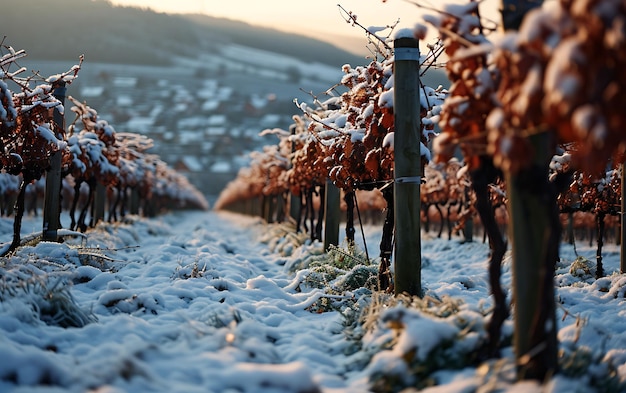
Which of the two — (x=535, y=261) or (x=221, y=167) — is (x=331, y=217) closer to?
(x=535, y=261)

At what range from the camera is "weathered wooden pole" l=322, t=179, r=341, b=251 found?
32.4 feet

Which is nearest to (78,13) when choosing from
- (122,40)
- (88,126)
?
(122,40)

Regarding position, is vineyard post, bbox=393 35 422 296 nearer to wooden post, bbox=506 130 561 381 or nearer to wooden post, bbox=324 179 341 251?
wooden post, bbox=506 130 561 381

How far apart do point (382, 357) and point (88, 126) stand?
11592 millimetres

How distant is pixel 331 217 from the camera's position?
33.3 ft

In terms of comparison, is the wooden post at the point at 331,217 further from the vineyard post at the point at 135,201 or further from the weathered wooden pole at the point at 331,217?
the vineyard post at the point at 135,201

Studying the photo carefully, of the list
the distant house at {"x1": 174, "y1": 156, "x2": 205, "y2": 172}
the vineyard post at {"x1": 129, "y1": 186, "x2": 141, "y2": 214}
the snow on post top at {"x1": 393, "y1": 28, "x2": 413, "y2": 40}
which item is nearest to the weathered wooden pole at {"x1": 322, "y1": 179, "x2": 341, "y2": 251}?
the snow on post top at {"x1": 393, "y1": 28, "x2": 413, "y2": 40}

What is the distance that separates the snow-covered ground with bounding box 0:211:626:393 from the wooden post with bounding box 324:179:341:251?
2.74 meters

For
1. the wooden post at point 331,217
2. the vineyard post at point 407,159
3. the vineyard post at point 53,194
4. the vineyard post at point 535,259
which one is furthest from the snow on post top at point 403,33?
the vineyard post at point 53,194

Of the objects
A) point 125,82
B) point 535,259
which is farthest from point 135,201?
point 125,82

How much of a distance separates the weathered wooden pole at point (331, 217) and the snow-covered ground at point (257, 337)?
9.00ft

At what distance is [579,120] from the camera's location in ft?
7.36

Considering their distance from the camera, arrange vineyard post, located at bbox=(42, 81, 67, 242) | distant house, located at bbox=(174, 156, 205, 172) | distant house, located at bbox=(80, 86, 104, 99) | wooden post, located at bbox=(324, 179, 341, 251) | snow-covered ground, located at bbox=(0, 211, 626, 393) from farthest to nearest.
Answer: distant house, located at bbox=(80, 86, 104, 99)
distant house, located at bbox=(174, 156, 205, 172)
wooden post, located at bbox=(324, 179, 341, 251)
vineyard post, located at bbox=(42, 81, 67, 242)
snow-covered ground, located at bbox=(0, 211, 626, 393)

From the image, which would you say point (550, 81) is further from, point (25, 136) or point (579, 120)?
point (25, 136)
